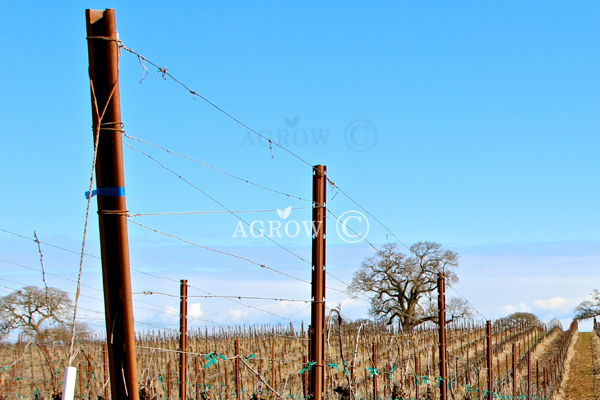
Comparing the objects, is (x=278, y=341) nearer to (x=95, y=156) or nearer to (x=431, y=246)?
(x=431, y=246)

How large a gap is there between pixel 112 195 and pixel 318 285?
3.09 m

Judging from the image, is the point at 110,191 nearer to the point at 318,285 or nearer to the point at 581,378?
the point at 318,285

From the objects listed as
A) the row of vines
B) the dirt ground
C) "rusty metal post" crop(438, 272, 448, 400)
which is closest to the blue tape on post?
the row of vines

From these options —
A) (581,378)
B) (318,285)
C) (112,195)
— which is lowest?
(581,378)

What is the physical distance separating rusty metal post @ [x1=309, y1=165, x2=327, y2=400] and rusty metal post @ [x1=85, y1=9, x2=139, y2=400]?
289cm

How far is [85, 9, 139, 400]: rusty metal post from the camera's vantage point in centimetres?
294

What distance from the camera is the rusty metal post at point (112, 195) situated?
9.64ft

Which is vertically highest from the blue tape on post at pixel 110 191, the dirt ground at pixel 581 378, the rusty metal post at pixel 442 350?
the blue tape on post at pixel 110 191

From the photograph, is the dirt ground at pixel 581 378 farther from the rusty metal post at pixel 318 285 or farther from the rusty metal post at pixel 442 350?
the rusty metal post at pixel 318 285

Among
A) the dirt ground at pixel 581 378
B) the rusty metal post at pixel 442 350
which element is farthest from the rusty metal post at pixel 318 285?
the dirt ground at pixel 581 378

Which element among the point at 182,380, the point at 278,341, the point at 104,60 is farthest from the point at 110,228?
the point at 278,341

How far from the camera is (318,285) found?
5723mm

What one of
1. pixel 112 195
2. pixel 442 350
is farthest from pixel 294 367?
pixel 112 195

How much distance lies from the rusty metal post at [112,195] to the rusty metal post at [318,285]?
2.89m
